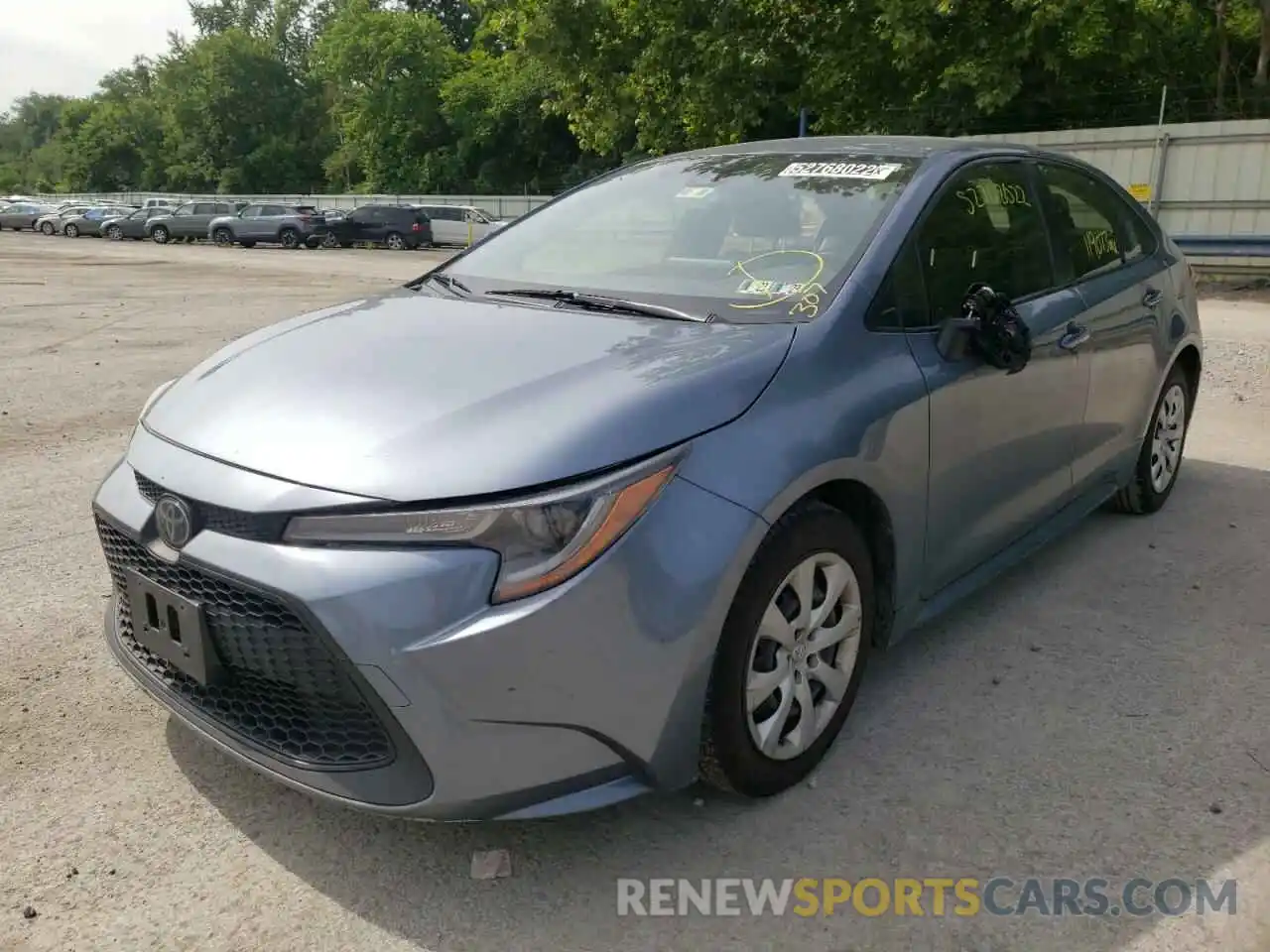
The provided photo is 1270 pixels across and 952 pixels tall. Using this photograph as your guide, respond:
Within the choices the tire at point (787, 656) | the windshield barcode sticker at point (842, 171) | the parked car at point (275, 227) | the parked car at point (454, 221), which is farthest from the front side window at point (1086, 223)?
the parked car at point (275, 227)

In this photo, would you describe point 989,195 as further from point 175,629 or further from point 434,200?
point 434,200

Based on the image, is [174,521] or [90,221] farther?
[90,221]

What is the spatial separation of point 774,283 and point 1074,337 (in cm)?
134

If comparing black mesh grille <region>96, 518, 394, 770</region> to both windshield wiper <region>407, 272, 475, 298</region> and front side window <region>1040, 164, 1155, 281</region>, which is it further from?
front side window <region>1040, 164, 1155, 281</region>

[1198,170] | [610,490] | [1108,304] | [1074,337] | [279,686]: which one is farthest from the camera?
[1198,170]

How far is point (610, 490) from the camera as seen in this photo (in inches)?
82.4

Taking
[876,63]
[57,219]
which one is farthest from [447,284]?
[57,219]

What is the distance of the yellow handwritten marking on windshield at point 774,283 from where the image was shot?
283cm

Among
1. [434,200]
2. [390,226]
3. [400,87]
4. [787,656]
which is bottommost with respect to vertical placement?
[787,656]

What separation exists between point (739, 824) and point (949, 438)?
1.23m

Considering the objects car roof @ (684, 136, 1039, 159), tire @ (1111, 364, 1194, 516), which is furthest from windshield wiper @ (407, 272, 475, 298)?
tire @ (1111, 364, 1194, 516)

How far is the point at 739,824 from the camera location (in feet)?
8.25

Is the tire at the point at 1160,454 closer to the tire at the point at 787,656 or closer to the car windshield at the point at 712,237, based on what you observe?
the car windshield at the point at 712,237

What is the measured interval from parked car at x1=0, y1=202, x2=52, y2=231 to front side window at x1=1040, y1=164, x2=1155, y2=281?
50074mm
